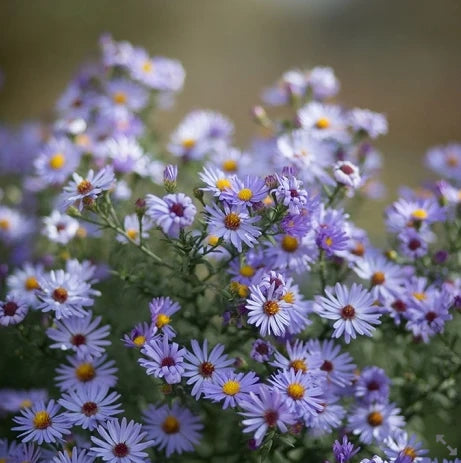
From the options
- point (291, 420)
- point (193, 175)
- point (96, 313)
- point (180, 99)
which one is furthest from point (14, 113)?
point (291, 420)

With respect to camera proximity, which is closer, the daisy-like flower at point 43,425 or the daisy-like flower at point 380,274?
the daisy-like flower at point 43,425

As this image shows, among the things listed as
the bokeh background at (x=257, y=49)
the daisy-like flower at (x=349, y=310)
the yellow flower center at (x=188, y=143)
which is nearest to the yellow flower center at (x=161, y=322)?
the daisy-like flower at (x=349, y=310)

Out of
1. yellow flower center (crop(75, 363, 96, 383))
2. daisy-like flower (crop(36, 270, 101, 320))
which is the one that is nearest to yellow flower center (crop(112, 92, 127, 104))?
daisy-like flower (crop(36, 270, 101, 320))

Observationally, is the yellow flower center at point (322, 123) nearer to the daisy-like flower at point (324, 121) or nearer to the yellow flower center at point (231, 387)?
the daisy-like flower at point (324, 121)

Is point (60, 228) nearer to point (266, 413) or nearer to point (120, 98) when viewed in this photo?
point (120, 98)

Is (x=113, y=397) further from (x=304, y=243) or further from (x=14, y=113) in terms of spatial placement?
(x=14, y=113)
